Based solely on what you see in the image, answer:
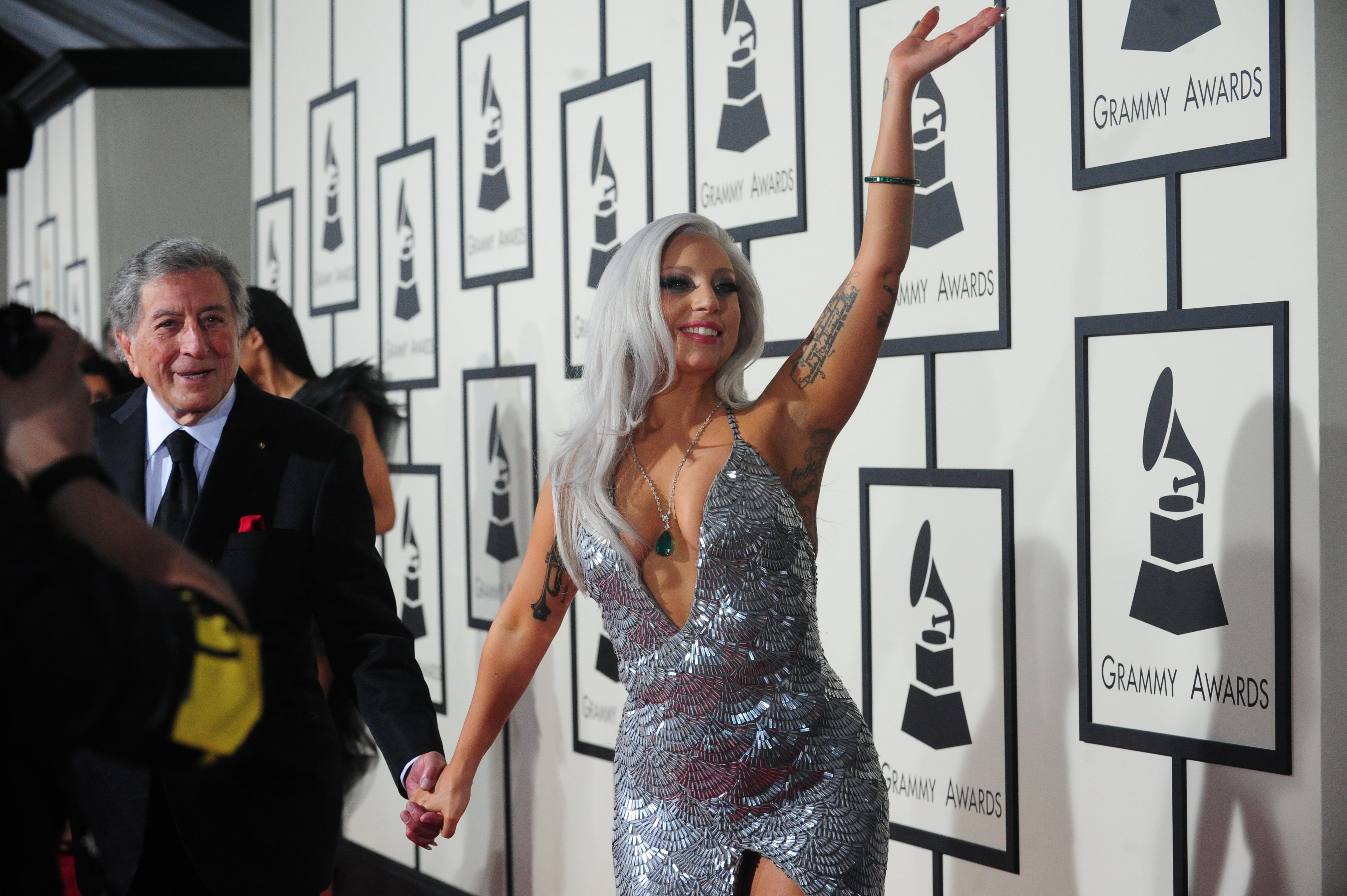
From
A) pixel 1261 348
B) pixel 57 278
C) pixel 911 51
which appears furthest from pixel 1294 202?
pixel 57 278

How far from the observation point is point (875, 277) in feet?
6.36

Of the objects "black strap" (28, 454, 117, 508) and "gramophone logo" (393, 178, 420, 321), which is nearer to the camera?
"black strap" (28, 454, 117, 508)

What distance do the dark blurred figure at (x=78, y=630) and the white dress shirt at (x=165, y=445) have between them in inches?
38.8

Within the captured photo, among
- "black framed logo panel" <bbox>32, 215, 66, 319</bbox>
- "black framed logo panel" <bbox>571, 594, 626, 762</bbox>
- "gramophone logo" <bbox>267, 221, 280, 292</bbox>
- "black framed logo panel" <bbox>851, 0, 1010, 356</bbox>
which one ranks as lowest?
"black framed logo panel" <bbox>571, 594, 626, 762</bbox>

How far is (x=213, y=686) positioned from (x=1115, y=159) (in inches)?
75.1

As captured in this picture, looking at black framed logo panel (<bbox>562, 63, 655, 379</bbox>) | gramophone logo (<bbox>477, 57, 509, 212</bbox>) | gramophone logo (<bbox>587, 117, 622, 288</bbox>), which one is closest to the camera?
black framed logo panel (<bbox>562, 63, 655, 379</bbox>)

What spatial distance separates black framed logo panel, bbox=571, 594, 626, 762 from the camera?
353cm

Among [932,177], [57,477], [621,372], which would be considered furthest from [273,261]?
[57,477]

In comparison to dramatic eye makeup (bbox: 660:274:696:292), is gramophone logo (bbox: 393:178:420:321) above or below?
above

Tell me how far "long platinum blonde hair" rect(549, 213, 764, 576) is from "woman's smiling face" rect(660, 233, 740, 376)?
0.05ft

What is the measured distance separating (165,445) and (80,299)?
638 centimetres

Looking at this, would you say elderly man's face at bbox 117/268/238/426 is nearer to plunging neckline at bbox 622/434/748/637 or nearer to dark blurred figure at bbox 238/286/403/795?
plunging neckline at bbox 622/434/748/637

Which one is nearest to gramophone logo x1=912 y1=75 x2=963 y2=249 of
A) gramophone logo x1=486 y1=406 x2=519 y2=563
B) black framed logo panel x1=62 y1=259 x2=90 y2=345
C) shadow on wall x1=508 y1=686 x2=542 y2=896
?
gramophone logo x1=486 y1=406 x2=519 y2=563

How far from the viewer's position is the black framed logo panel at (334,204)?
477cm
